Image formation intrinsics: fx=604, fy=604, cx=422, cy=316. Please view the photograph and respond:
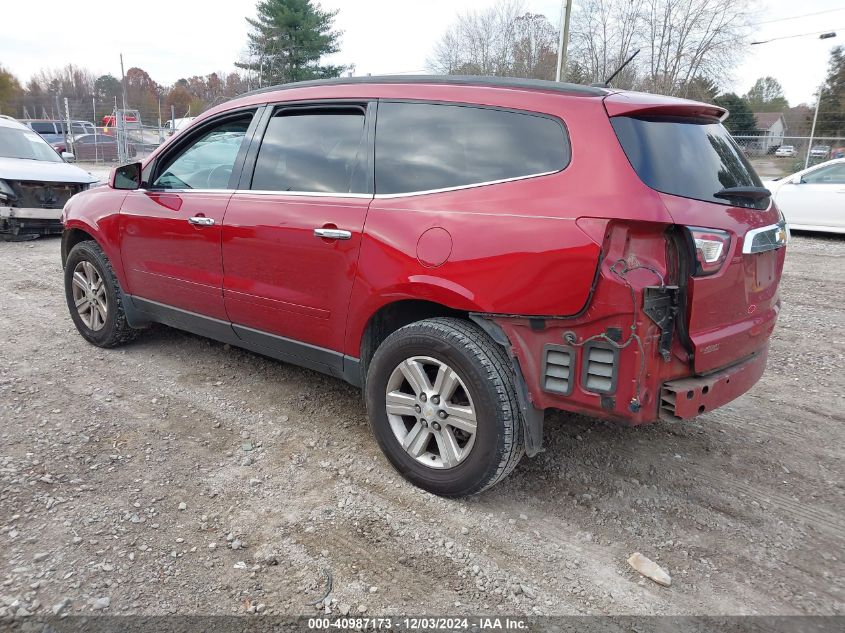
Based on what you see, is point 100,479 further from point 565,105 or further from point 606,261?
point 565,105

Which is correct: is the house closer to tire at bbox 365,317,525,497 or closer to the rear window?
the rear window

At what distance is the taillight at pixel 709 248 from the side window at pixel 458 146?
2.00ft

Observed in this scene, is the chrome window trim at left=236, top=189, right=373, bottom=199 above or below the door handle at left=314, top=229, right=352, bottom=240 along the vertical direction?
above

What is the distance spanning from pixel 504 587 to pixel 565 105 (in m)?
2.01

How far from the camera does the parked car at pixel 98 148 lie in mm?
26578

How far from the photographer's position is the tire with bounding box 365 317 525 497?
2.64 metres

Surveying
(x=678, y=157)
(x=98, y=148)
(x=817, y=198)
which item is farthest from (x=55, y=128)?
(x=678, y=157)

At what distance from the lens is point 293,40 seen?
35.5 meters

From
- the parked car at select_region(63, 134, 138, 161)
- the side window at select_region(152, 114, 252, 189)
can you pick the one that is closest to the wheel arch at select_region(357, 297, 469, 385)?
the side window at select_region(152, 114, 252, 189)

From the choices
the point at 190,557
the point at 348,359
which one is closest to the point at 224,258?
the point at 348,359

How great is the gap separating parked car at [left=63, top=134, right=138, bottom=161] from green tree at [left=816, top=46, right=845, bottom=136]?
2952 centimetres

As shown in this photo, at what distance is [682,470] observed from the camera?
10.6 feet

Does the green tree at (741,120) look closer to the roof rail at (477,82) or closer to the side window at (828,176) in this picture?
the side window at (828,176)

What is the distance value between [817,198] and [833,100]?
23.9 meters
